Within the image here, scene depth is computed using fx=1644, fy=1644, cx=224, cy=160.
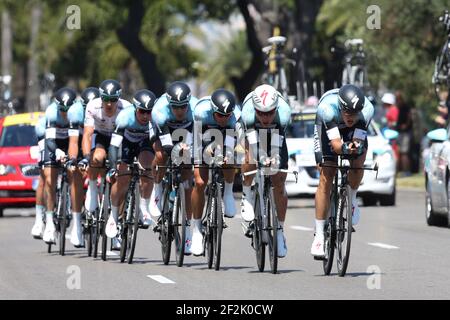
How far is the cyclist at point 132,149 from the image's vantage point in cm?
1681

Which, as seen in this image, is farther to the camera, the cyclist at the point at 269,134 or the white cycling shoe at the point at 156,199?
the white cycling shoe at the point at 156,199

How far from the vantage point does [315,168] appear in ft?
88.9

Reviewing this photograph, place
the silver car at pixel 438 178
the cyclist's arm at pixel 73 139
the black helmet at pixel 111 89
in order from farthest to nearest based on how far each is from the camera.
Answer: the silver car at pixel 438 178, the cyclist's arm at pixel 73 139, the black helmet at pixel 111 89

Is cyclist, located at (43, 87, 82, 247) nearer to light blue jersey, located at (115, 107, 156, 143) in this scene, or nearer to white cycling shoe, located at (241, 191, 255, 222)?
light blue jersey, located at (115, 107, 156, 143)

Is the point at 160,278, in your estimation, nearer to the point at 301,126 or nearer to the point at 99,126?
the point at 99,126

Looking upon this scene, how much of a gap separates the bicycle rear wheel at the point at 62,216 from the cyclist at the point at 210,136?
2723 mm

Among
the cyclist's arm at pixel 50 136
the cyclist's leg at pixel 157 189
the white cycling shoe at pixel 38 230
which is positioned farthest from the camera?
the white cycling shoe at pixel 38 230

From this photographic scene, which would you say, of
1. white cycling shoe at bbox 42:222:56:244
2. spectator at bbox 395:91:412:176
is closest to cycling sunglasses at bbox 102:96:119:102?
white cycling shoe at bbox 42:222:56:244

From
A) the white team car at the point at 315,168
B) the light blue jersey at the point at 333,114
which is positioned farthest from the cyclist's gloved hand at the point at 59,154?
the white team car at the point at 315,168

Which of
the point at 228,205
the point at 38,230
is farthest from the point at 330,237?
the point at 38,230

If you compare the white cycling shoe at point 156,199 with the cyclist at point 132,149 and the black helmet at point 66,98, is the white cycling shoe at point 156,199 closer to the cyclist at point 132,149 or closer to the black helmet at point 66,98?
the cyclist at point 132,149

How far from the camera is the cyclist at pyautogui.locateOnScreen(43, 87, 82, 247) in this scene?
18297 millimetres

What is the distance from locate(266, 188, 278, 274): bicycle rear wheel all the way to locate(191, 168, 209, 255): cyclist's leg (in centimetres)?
96

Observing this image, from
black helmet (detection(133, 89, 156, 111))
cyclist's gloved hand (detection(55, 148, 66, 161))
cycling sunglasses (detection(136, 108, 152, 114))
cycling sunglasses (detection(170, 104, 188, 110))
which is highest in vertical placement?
black helmet (detection(133, 89, 156, 111))
